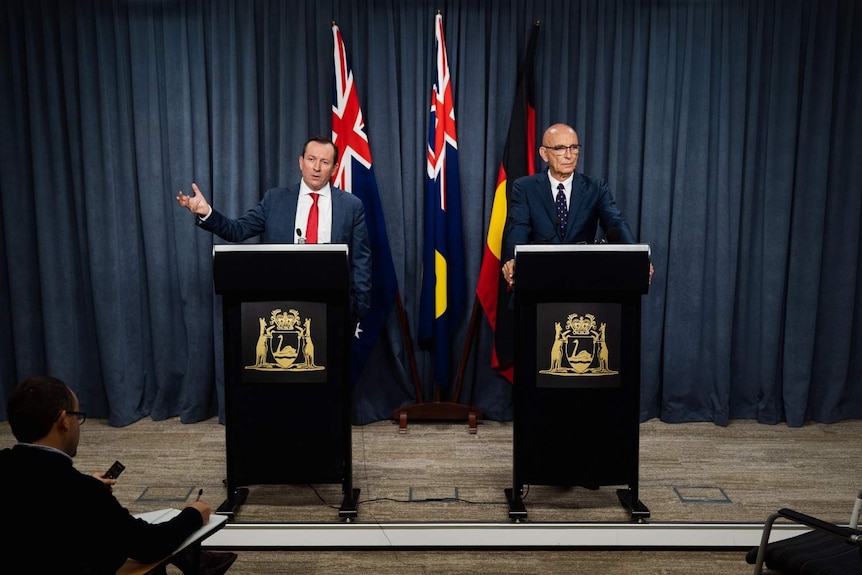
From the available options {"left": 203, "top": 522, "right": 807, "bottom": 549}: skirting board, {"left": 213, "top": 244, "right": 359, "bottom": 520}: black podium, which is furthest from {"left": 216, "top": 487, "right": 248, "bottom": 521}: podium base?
{"left": 203, "top": 522, "right": 807, "bottom": 549}: skirting board

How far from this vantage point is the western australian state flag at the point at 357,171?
461 centimetres

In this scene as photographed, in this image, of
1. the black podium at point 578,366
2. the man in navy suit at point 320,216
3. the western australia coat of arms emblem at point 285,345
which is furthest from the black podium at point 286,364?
the black podium at point 578,366

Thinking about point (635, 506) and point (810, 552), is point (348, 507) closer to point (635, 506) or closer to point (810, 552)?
point (635, 506)

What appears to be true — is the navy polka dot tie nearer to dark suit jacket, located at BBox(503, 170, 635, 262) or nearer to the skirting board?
dark suit jacket, located at BBox(503, 170, 635, 262)

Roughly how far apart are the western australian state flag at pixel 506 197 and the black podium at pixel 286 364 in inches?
59.8

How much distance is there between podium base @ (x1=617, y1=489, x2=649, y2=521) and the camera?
11.3 feet

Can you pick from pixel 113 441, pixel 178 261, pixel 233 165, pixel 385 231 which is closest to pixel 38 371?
pixel 113 441

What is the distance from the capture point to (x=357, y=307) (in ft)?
12.7

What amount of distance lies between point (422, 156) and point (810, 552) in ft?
10.5

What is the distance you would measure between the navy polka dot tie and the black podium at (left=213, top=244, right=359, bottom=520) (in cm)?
133

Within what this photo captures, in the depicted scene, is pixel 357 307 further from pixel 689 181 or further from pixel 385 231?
pixel 689 181

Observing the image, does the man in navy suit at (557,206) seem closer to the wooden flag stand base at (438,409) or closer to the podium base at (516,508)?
the wooden flag stand base at (438,409)

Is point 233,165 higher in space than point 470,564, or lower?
higher

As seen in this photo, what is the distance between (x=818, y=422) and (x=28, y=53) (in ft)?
18.5
